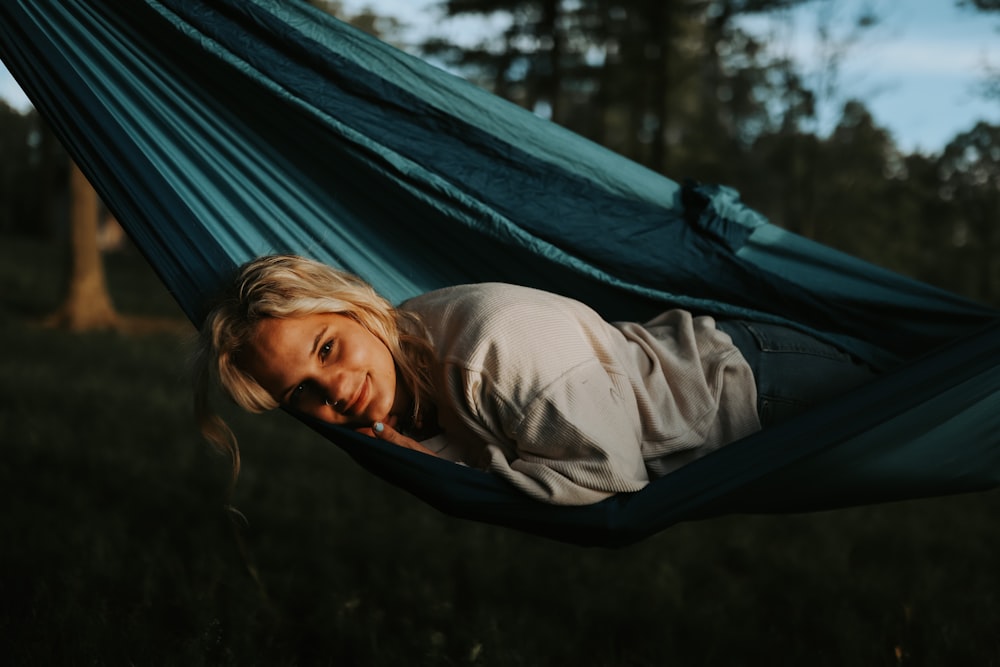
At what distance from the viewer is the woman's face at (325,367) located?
153 centimetres

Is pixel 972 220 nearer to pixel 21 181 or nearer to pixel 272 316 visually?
pixel 272 316

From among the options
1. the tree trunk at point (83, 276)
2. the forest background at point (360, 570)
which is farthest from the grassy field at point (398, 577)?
the tree trunk at point (83, 276)

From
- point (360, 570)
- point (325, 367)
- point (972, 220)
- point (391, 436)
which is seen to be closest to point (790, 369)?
point (391, 436)

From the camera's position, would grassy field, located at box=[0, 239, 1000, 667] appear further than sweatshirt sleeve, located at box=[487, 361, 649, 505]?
Yes

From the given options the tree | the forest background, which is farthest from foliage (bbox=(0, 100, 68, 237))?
the tree

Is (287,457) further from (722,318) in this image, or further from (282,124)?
(722,318)

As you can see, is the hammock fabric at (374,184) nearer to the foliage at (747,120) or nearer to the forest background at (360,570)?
the forest background at (360,570)

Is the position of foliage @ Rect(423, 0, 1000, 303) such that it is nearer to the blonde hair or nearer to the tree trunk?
the tree trunk

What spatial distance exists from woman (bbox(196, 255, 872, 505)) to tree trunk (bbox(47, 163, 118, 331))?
20.3 feet

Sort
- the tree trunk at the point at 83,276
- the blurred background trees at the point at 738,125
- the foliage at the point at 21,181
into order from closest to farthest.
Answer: the tree trunk at the point at 83,276 → the blurred background trees at the point at 738,125 → the foliage at the point at 21,181

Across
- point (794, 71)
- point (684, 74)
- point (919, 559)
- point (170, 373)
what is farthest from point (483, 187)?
point (684, 74)

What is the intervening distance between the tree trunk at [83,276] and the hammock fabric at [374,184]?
5.74 metres

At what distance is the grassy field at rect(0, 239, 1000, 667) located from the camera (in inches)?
79.5

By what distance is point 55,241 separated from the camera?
1522 centimetres
